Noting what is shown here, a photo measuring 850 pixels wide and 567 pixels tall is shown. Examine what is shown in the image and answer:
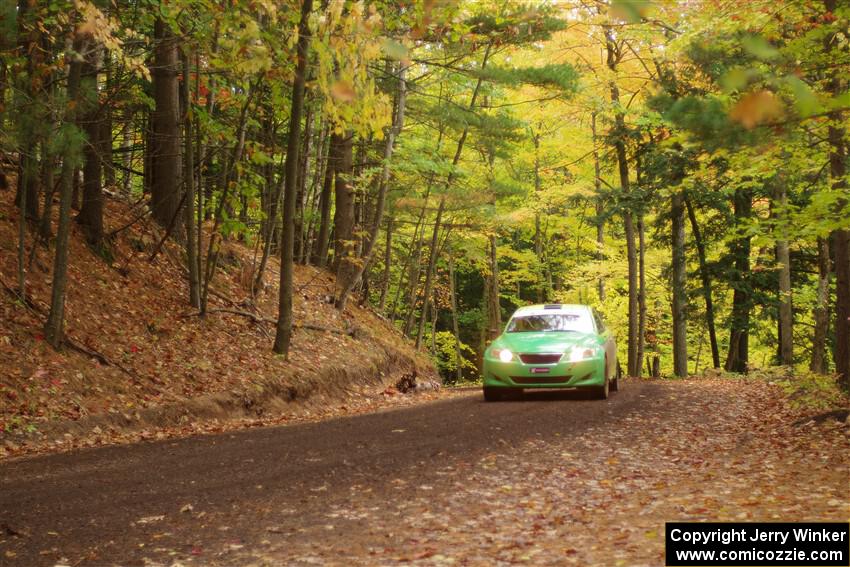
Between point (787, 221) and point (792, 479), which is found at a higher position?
point (787, 221)

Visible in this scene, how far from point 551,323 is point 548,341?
112 centimetres

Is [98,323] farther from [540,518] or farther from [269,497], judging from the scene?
[540,518]

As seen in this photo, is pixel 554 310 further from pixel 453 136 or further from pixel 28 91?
pixel 453 136

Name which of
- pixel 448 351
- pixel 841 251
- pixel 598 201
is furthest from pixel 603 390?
pixel 448 351

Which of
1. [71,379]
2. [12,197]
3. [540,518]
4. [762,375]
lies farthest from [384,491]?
[762,375]

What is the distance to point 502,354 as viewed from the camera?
13523mm

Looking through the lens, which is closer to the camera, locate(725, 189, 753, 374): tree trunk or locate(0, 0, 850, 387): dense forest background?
locate(0, 0, 850, 387): dense forest background

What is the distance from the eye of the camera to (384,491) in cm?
A: 670

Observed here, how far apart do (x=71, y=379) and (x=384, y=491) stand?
257 inches

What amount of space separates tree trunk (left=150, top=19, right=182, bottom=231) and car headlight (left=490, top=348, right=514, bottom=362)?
24.1ft

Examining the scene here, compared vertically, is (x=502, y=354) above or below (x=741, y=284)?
below

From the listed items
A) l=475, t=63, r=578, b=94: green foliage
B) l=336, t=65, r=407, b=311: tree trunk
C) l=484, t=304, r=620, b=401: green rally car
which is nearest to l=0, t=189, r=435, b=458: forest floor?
l=336, t=65, r=407, b=311: tree trunk

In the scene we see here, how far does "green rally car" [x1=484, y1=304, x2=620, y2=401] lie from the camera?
1321 centimetres

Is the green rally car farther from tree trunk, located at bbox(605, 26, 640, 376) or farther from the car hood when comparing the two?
tree trunk, located at bbox(605, 26, 640, 376)
